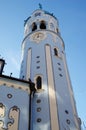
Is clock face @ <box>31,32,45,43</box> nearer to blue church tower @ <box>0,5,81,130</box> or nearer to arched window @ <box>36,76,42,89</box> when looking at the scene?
blue church tower @ <box>0,5,81,130</box>

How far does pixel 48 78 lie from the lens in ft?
69.1

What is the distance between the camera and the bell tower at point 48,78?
17875 mm

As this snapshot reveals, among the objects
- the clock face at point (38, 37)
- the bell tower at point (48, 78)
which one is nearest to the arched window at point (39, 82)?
the bell tower at point (48, 78)

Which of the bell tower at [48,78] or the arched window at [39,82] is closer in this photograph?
the bell tower at [48,78]

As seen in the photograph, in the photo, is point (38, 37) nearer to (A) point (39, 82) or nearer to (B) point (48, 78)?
(B) point (48, 78)

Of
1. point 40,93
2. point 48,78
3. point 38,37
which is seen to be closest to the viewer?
point 40,93

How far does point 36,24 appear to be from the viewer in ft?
99.7

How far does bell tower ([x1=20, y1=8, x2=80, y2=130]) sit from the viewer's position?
58.6 feet

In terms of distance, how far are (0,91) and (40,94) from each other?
11.1 ft

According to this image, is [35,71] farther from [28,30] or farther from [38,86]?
[28,30]

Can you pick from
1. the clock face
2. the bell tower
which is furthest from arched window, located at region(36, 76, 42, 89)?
the clock face

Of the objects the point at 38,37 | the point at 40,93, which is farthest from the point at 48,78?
the point at 38,37

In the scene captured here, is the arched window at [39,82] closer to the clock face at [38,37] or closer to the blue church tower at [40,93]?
the blue church tower at [40,93]

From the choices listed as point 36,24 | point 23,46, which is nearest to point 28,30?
point 36,24
